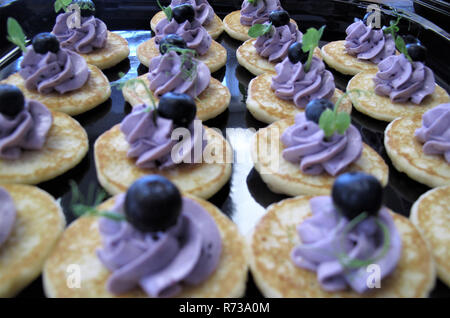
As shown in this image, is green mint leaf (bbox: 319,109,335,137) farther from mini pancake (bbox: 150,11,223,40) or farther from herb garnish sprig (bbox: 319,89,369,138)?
mini pancake (bbox: 150,11,223,40)

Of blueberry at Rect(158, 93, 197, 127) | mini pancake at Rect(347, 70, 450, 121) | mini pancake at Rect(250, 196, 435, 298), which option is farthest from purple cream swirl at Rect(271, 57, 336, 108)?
mini pancake at Rect(250, 196, 435, 298)

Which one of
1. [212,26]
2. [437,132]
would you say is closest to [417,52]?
[437,132]

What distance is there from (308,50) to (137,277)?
2.56 metres

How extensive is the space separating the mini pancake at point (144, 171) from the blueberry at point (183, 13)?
73.7 inches

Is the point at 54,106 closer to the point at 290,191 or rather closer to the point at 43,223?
the point at 43,223

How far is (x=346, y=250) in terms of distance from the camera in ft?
7.22

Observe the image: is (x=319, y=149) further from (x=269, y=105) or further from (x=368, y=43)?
(x=368, y=43)

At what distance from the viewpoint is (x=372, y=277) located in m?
2.16

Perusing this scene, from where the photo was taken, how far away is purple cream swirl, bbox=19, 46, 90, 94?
3666 millimetres

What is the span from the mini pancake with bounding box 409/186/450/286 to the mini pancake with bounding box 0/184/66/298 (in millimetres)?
2321

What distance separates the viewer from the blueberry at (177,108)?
2.82m

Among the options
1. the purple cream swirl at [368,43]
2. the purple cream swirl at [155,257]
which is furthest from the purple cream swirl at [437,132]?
the purple cream swirl at [155,257]

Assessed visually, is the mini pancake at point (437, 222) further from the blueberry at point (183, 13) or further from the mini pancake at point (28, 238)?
the blueberry at point (183, 13)
